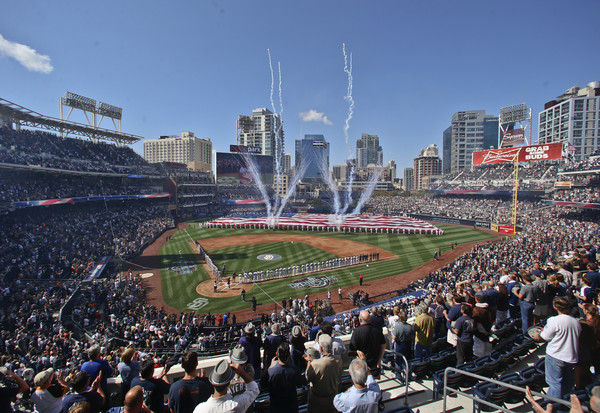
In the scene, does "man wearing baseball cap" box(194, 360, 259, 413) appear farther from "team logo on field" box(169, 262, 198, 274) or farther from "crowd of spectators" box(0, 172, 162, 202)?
"crowd of spectators" box(0, 172, 162, 202)

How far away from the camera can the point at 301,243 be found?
140 feet

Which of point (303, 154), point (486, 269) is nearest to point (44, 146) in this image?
point (486, 269)

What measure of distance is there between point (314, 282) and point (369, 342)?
2119 cm

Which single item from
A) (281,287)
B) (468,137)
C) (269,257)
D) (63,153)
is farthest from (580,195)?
(468,137)

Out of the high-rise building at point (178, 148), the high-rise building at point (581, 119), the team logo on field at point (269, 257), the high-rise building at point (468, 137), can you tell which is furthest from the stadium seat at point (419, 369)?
the high-rise building at point (178, 148)

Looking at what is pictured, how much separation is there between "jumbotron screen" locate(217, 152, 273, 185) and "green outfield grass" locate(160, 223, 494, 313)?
30135 millimetres

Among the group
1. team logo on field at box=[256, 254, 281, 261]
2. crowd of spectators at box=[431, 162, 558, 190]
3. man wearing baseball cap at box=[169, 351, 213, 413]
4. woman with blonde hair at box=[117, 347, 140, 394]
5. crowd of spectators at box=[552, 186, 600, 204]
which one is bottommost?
team logo on field at box=[256, 254, 281, 261]

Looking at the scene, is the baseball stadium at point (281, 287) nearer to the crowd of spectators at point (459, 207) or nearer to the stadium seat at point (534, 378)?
the stadium seat at point (534, 378)

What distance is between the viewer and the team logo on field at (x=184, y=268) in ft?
96.6

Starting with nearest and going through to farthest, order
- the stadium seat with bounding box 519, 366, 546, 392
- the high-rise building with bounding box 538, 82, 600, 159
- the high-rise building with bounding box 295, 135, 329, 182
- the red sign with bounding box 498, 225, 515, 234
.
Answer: the stadium seat with bounding box 519, 366, 546, 392
the red sign with bounding box 498, 225, 515, 234
the high-rise building with bounding box 538, 82, 600, 159
the high-rise building with bounding box 295, 135, 329, 182

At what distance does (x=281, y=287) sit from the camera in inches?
987

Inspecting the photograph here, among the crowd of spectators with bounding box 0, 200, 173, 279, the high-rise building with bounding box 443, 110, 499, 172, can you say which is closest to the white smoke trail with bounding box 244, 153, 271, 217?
the crowd of spectators with bounding box 0, 200, 173, 279

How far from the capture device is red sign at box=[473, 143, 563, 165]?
57438 mm

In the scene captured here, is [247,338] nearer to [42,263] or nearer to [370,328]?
[370,328]
